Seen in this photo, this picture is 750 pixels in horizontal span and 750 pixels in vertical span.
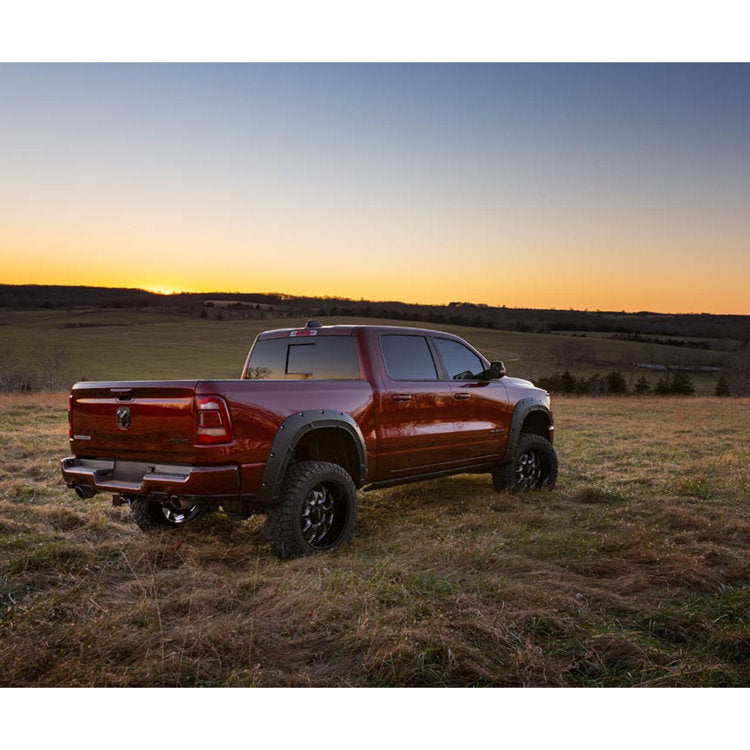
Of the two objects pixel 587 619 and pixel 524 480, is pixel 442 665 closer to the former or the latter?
pixel 587 619

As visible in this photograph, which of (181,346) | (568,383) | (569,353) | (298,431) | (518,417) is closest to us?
(298,431)

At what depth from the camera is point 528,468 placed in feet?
26.9

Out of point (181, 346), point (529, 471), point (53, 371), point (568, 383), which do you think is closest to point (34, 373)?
point (53, 371)

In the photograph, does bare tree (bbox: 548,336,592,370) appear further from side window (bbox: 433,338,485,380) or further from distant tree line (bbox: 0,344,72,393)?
side window (bbox: 433,338,485,380)

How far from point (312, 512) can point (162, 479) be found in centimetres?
122

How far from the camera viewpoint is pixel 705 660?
341cm

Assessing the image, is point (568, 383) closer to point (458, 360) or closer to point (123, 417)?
point (458, 360)

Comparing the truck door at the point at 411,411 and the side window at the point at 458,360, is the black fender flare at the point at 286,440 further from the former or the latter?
the side window at the point at 458,360

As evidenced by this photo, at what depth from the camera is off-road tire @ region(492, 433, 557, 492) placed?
781 cm

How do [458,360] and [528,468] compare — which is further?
[528,468]

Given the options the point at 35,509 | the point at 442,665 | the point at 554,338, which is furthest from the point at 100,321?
the point at 442,665

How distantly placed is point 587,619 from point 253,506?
7.81 feet

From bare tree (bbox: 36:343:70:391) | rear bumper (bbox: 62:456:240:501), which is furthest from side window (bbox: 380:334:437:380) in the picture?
bare tree (bbox: 36:343:70:391)

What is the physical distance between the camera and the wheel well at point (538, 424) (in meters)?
8.38
